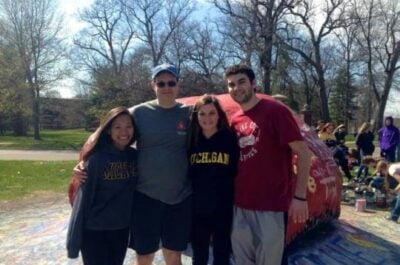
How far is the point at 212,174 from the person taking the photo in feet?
12.8

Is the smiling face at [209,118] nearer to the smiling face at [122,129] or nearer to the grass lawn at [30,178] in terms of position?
the smiling face at [122,129]

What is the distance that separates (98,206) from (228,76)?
1.51m

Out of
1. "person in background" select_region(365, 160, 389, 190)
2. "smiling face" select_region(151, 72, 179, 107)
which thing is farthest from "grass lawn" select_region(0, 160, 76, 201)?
"smiling face" select_region(151, 72, 179, 107)

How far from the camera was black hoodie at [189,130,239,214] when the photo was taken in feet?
Answer: 12.7

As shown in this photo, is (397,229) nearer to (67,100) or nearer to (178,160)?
(178,160)

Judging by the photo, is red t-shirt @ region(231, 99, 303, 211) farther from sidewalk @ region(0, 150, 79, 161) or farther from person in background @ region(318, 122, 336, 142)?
sidewalk @ region(0, 150, 79, 161)

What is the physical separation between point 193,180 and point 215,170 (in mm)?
247

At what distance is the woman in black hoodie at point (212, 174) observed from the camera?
389 cm

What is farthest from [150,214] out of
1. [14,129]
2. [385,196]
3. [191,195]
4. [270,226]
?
[14,129]

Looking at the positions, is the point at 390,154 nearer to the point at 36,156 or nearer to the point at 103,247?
the point at 103,247

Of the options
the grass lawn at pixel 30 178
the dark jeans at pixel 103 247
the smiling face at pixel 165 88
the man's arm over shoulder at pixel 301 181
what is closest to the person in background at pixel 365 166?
the grass lawn at pixel 30 178

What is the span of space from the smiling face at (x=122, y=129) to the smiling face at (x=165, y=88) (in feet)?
1.18

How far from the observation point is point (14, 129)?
151 feet

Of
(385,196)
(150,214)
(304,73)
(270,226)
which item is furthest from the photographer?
(304,73)
